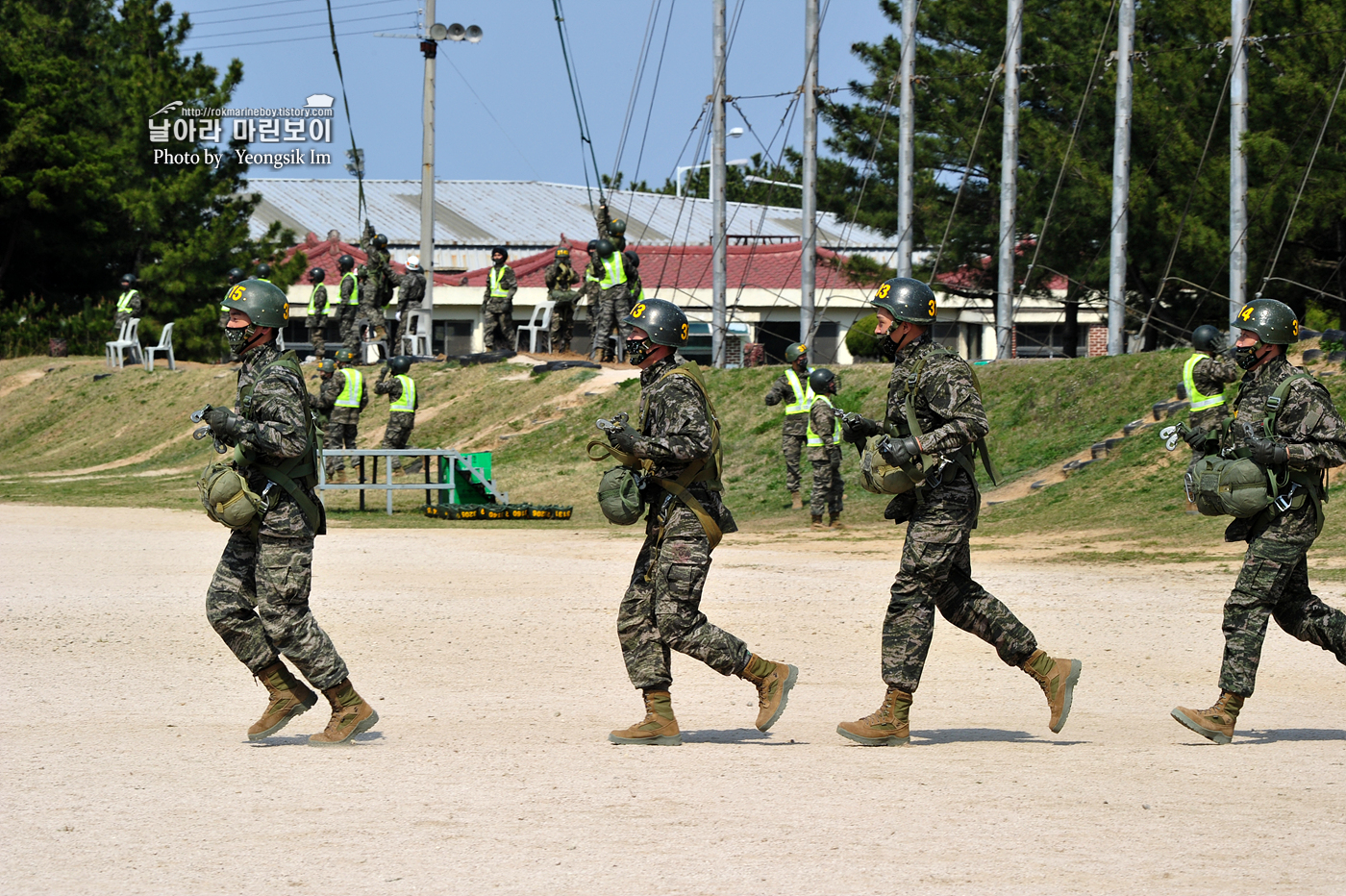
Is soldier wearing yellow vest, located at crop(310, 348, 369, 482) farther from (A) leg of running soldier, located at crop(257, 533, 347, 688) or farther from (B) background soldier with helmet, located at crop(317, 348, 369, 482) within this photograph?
(A) leg of running soldier, located at crop(257, 533, 347, 688)

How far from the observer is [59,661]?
9.47m

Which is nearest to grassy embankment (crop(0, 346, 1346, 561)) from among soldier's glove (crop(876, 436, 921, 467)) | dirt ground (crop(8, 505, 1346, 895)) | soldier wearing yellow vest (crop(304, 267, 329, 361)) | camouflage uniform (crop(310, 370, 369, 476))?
camouflage uniform (crop(310, 370, 369, 476))

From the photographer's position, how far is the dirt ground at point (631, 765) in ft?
16.9

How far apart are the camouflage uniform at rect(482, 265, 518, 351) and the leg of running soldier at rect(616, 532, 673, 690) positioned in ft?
68.8

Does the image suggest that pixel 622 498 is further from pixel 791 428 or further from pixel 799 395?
pixel 791 428

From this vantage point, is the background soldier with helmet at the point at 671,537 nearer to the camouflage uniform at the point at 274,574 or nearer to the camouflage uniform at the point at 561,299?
the camouflage uniform at the point at 274,574

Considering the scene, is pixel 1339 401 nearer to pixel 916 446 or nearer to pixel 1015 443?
pixel 1015 443

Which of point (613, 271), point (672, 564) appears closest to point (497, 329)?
point (613, 271)

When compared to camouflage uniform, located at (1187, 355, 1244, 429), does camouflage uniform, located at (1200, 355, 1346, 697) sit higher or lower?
lower

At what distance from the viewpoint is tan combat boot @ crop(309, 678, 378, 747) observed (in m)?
7.21

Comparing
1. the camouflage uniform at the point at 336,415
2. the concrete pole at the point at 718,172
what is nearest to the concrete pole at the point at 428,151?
the concrete pole at the point at 718,172

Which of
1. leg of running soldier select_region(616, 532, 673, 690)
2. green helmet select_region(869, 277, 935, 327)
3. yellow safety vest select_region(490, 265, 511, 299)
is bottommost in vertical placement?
leg of running soldier select_region(616, 532, 673, 690)

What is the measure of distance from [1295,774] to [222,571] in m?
4.69

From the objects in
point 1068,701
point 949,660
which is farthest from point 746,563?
point 1068,701
